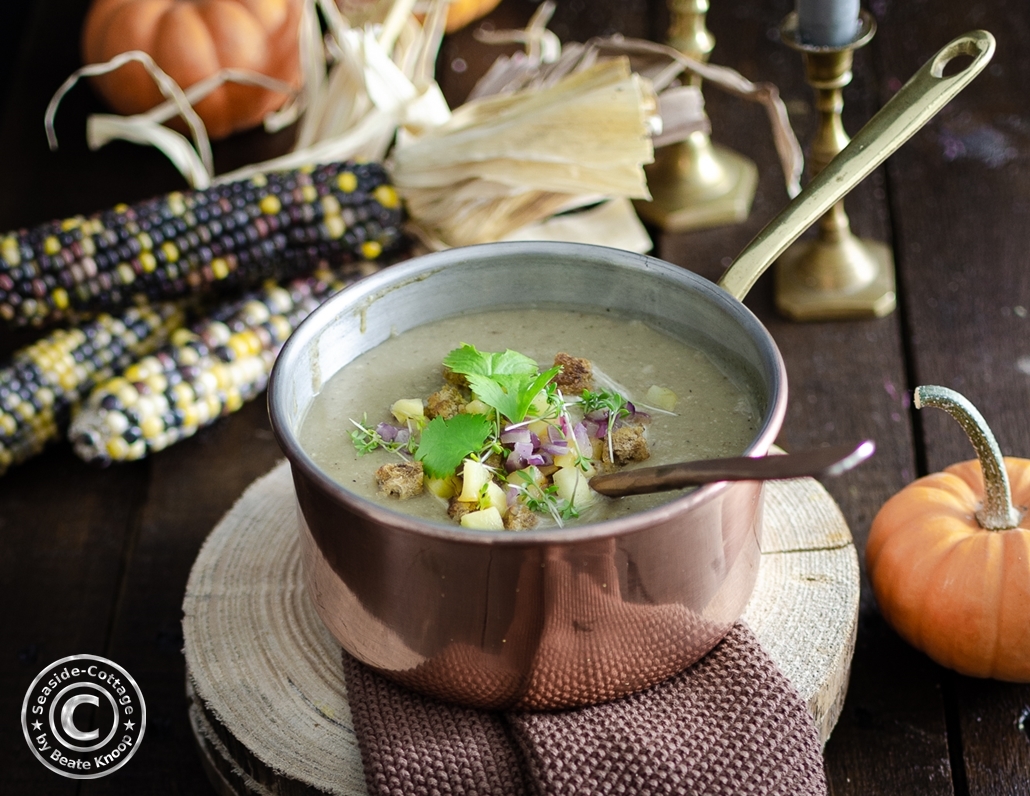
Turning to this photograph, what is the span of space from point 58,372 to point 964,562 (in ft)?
3.95

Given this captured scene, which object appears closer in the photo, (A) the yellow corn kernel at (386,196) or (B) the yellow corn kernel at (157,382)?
(B) the yellow corn kernel at (157,382)

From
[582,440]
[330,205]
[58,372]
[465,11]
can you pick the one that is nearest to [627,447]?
[582,440]

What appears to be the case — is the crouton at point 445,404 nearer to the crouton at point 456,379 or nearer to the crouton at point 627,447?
the crouton at point 456,379

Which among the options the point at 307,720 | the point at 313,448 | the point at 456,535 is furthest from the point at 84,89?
the point at 456,535

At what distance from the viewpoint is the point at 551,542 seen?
0.94 meters

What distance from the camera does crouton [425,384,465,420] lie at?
121cm

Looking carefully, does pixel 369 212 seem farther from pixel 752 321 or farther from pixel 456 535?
pixel 456 535

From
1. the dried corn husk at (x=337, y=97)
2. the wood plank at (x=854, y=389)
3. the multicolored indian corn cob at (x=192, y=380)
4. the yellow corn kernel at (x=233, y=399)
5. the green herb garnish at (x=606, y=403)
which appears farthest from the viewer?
the dried corn husk at (x=337, y=97)

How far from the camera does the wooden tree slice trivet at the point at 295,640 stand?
1168 millimetres

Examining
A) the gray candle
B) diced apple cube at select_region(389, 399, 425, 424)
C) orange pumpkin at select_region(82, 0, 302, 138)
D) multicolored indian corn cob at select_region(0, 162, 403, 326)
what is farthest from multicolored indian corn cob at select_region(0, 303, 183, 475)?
the gray candle

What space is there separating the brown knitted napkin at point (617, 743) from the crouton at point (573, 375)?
309 millimetres

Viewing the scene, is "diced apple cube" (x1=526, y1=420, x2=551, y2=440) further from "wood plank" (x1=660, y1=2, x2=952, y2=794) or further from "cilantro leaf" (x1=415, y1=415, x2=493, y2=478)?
"wood plank" (x1=660, y1=2, x2=952, y2=794)

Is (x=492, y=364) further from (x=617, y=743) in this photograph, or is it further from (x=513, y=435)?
(x=617, y=743)

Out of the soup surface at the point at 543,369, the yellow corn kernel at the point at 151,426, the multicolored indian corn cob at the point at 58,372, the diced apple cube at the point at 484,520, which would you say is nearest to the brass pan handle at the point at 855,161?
the soup surface at the point at 543,369
